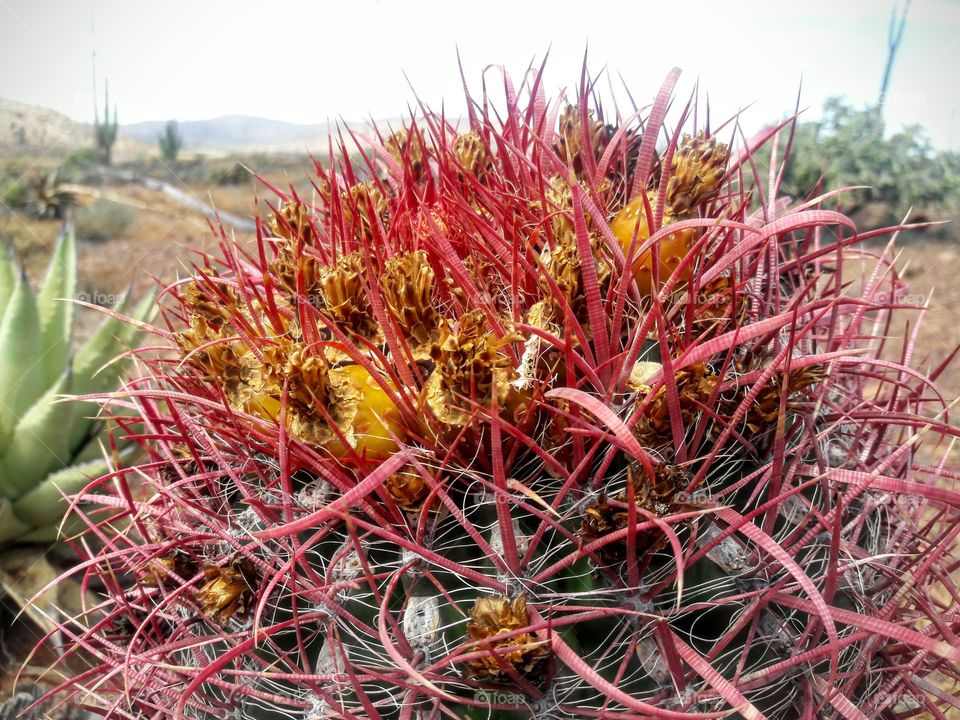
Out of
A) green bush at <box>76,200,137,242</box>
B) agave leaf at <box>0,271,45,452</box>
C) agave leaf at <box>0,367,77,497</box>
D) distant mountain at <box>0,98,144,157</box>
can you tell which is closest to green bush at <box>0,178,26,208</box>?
green bush at <box>76,200,137,242</box>

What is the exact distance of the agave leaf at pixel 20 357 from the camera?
7.04 ft

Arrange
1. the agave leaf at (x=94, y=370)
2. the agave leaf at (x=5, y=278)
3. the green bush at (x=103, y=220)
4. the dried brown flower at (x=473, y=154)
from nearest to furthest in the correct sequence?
the dried brown flower at (x=473, y=154)
the agave leaf at (x=94, y=370)
the agave leaf at (x=5, y=278)
the green bush at (x=103, y=220)

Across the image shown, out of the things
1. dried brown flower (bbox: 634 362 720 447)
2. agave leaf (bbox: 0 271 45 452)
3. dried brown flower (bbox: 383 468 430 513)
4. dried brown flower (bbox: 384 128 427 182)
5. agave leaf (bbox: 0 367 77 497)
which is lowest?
agave leaf (bbox: 0 367 77 497)

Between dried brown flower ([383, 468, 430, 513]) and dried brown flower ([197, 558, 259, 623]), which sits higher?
dried brown flower ([383, 468, 430, 513])

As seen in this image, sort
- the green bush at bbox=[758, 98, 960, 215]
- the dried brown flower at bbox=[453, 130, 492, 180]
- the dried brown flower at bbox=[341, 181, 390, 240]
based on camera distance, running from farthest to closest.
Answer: the green bush at bbox=[758, 98, 960, 215] < the dried brown flower at bbox=[453, 130, 492, 180] < the dried brown flower at bbox=[341, 181, 390, 240]

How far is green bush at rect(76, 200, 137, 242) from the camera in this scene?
15.6 feet

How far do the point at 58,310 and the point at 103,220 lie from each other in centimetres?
280

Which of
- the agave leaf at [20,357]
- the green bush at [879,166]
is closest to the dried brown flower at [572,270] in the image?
the agave leaf at [20,357]

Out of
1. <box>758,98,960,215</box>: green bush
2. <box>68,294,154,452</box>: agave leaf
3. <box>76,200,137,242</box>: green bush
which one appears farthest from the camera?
<box>76,200,137,242</box>: green bush

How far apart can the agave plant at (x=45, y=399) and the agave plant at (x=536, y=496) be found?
1.40 metres

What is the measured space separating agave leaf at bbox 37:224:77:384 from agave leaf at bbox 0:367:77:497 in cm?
29

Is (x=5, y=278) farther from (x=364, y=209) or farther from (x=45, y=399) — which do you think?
(x=364, y=209)

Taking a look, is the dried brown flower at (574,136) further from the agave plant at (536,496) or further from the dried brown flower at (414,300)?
the dried brown flower at (414,300)

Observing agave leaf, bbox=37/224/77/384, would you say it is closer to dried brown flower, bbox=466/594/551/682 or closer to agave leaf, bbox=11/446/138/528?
agave leaf, bbox=11/446/138/528
